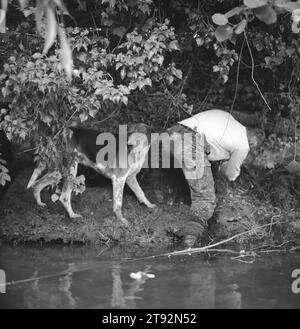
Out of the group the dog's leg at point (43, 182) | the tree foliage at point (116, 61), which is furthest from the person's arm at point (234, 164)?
the dog's leg at point (43, 182)

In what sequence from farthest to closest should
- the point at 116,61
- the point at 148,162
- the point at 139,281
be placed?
the point at 148,162 < the point at 116,61 < the point at 139,281

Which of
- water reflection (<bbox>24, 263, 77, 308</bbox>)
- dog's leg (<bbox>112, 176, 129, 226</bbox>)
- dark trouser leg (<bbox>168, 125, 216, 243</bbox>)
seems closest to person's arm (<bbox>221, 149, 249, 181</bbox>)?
dark trouser leg (<bbox>168, 125, 216, 243</bbox>)

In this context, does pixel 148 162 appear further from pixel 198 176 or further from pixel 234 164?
pixel 234 164

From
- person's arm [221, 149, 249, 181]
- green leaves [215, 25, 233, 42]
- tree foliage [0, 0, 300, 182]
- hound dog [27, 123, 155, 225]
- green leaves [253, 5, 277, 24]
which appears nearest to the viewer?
green leaves [253, 5, 277, 24]

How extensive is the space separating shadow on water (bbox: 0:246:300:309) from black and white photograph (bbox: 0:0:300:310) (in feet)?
0.07

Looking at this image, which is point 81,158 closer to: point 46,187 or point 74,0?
point 46,187

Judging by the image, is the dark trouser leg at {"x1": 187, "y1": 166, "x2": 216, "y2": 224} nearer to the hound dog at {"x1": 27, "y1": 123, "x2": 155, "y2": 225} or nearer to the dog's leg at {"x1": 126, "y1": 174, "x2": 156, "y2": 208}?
the dog's leg at {"x1": 126, "y1": 174, "x2": 156, "y2": 208}

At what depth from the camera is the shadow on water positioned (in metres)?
4.68

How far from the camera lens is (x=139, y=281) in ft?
17.2

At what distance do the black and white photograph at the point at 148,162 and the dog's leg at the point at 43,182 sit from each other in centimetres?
2

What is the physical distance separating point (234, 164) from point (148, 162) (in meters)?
1.18

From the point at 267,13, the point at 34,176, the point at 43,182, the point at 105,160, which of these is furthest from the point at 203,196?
the point at 267,13

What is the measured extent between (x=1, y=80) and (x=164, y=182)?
2742 millimetres

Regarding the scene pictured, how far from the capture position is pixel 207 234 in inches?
269
